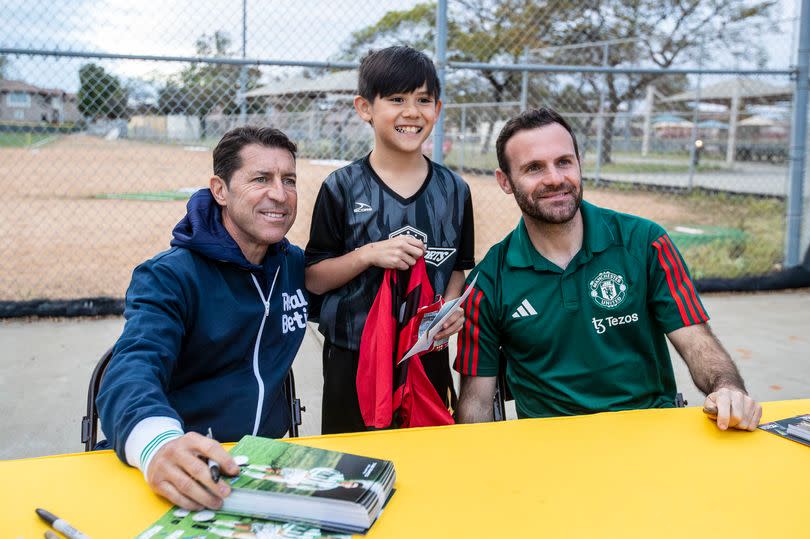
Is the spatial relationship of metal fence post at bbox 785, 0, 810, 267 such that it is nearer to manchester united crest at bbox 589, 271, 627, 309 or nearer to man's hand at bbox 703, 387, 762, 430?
manchester united crest at bbox 589, 271, 627, 309

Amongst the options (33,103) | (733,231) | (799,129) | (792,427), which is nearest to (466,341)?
(792,427)

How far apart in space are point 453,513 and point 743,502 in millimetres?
611

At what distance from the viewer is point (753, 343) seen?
5277 mm

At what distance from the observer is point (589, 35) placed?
18.8 m

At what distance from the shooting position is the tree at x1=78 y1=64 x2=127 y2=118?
625 centimetres

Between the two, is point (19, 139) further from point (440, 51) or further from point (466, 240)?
point (466, 240)

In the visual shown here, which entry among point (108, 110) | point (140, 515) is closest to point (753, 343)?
point (140, 515)

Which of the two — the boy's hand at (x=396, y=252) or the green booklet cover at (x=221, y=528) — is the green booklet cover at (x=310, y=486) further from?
the boy's hand at (x=396, y=252)

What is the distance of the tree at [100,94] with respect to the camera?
20.5 ft

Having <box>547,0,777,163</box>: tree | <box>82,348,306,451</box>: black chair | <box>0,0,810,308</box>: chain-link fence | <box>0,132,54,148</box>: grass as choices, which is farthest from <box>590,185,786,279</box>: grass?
<box>0,132,54,148</box>: grass

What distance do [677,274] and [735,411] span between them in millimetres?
620

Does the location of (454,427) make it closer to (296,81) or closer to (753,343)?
(753,343)

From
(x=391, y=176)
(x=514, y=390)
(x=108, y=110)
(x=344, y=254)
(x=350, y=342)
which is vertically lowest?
(x=514, y=390)

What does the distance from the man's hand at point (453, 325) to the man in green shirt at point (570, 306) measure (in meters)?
0.17
